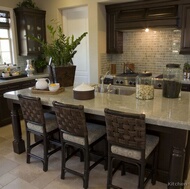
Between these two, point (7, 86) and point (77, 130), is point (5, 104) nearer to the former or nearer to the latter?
point (7, 86)

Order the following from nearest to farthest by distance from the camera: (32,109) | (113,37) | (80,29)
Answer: (32,109)
(113,37)
(80,29)

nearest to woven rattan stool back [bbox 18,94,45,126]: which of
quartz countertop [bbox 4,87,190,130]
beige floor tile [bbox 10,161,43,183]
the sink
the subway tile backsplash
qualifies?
quartz countertop [bbox 4,87,190,130]

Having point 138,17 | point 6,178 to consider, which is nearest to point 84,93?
point 6,178

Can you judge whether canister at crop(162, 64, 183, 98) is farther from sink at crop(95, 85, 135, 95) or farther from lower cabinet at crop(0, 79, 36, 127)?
lower cabinet at crop(0, 79, 36, 127)

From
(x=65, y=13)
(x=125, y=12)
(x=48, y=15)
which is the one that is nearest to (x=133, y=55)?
(x=125, y=12)

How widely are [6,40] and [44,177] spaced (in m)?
3.82

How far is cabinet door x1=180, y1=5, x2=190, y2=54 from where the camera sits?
392 centimetres

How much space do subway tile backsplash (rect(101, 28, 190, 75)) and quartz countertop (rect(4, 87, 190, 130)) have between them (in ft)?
7.07

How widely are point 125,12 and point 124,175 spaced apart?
350cm

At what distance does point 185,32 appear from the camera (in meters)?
4.01

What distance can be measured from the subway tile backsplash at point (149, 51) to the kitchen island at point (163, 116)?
2151mm

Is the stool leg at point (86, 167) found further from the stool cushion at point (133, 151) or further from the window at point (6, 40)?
the window at point (6, 40)

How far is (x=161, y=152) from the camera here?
7.86ft

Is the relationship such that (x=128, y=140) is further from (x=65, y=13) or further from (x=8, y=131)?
(x=65, y=13)
